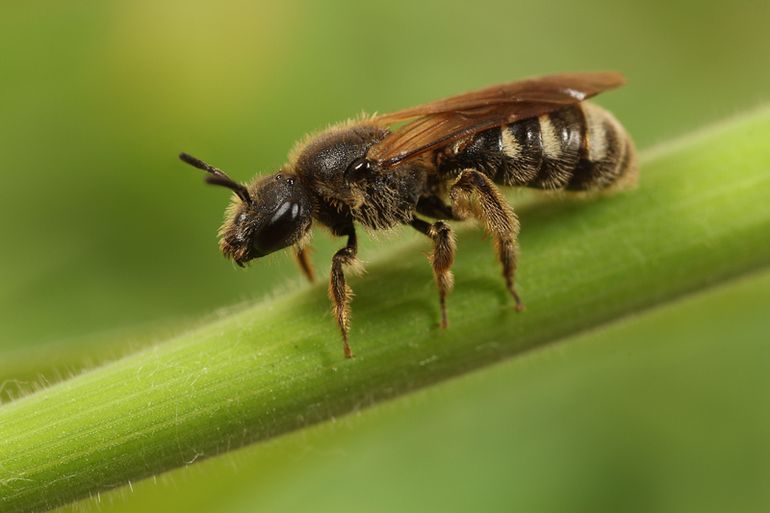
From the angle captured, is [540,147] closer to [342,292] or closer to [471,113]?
[471,113]

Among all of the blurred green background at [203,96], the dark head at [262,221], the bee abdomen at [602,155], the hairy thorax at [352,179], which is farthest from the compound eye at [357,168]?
the bee abdomen at [602,155]

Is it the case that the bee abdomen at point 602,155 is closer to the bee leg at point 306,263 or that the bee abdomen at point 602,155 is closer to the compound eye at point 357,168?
the compound eye at point 357,168

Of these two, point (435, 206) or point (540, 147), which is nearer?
point (540, 147)

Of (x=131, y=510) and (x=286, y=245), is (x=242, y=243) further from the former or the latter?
(x=131, y=510)

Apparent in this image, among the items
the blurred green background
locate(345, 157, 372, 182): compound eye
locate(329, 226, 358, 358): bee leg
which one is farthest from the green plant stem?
the blurred green background

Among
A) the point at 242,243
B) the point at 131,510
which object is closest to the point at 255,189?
the point at 242,243

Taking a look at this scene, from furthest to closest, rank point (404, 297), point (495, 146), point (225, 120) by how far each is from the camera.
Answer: point (225, 120) < point (495, 146) < point (404, 297)

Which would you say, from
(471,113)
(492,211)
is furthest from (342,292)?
(471,113)
